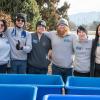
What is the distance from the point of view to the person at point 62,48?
686 centimetres

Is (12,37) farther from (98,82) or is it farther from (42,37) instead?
(98,82)

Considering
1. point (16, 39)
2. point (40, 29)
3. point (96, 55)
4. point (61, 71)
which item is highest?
point (40, 29)

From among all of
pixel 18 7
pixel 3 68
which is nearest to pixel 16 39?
pixel 3 68

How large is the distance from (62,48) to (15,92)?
2173mm

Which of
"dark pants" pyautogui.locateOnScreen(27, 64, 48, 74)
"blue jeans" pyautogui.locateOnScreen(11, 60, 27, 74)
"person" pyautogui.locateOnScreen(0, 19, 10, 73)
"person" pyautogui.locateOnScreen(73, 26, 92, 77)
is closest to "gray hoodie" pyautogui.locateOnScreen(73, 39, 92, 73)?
"person" pyautogui.locateOnScreen(73, 26, 92, 77)

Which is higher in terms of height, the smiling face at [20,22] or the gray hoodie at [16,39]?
the smiling face at [20,22]

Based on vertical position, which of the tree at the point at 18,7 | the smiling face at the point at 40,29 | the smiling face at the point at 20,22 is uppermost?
the tree at the point at 18,7

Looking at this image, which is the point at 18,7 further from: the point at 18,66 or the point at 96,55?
the point at 96,55

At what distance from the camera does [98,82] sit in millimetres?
5926

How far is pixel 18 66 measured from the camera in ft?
22.9

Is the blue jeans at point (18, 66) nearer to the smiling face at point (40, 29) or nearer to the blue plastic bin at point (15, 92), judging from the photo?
the smiling face at point (40, 29)

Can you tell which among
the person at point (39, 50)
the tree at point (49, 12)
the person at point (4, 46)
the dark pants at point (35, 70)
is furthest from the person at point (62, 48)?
the tree at point (49, 12)

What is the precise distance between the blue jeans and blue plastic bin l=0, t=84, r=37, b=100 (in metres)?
1.96

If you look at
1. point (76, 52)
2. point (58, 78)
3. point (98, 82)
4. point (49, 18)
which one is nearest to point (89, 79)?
point (98, 82)
